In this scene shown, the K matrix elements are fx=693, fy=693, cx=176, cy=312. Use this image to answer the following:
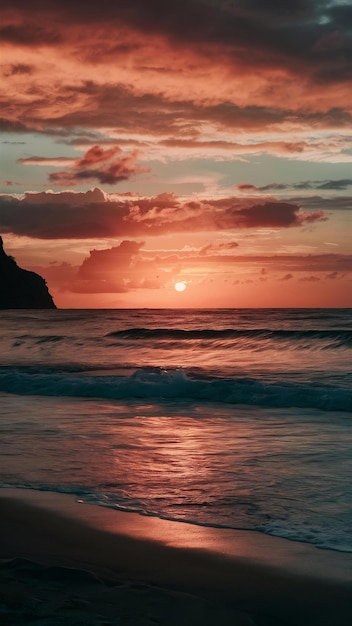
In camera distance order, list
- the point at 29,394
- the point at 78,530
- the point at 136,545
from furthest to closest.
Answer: the point at 29,394, the point at 78,530, the point at 136,545

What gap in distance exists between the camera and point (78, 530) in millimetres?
6410

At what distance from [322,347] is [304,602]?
3333cm

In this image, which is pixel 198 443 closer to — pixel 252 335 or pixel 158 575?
pixel 158 575

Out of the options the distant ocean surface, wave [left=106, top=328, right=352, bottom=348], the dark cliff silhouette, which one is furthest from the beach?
the dark cliff silhouette

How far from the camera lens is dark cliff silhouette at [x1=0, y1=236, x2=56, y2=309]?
6363 inches

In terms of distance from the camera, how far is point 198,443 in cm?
1089

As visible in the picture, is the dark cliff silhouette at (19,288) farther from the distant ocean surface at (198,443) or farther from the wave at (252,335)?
the distant ocean surface at (198,443)

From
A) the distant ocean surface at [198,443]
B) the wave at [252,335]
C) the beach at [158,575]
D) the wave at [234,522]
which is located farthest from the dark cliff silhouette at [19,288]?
the beach at [158,575]

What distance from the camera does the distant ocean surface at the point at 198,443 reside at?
23.7ft

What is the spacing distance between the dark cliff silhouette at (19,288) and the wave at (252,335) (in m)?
112

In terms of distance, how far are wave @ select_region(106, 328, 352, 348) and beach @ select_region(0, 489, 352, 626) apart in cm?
3198

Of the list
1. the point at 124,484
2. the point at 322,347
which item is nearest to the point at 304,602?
the point at 124,484

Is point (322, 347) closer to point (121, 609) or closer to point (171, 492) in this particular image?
point (171, 492)

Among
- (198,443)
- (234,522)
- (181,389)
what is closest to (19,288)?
(181,389)
